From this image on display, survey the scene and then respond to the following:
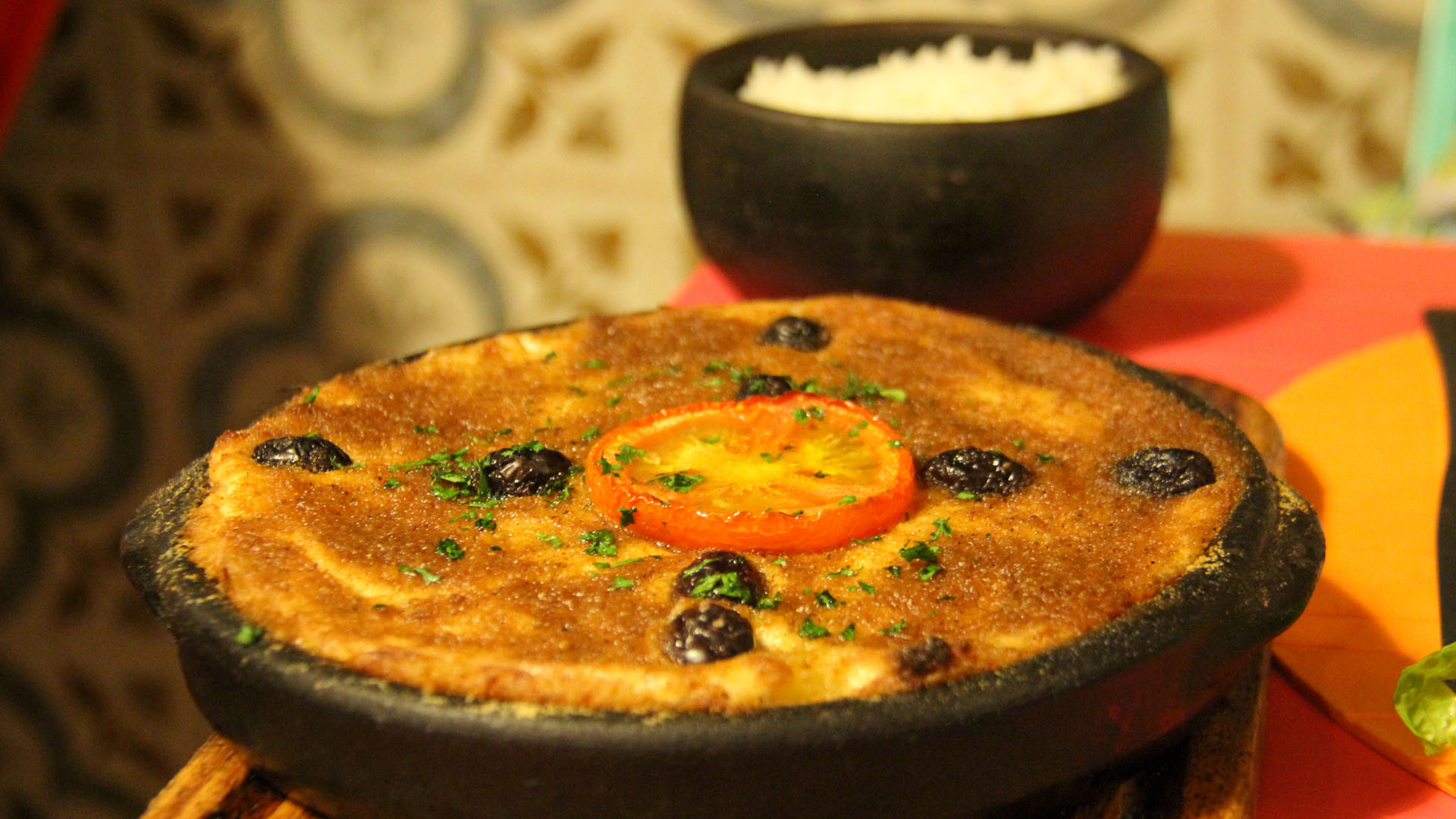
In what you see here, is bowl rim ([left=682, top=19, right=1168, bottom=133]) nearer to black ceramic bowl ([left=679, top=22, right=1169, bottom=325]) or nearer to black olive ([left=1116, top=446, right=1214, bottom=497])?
black ceramic bowl ([left=679, top=22, right=1169, bottom=325])

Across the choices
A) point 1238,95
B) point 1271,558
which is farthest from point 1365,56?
point 1271,558

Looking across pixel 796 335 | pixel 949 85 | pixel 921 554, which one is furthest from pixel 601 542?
pixel 949 85

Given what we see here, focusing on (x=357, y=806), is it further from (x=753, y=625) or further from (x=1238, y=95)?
(x=1238, y=95)

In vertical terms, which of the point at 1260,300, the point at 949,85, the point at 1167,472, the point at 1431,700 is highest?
the point at 949,85

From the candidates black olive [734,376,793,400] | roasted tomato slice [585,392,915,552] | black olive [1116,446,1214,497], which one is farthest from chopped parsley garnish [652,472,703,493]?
black olive [1116,446,1214,497]

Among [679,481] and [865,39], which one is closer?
[679,481]

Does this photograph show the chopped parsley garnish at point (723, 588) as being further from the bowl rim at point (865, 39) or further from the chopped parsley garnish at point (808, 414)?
the bowl rim at point (865, 39)

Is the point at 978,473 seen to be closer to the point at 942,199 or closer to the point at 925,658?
the point at 925,658
